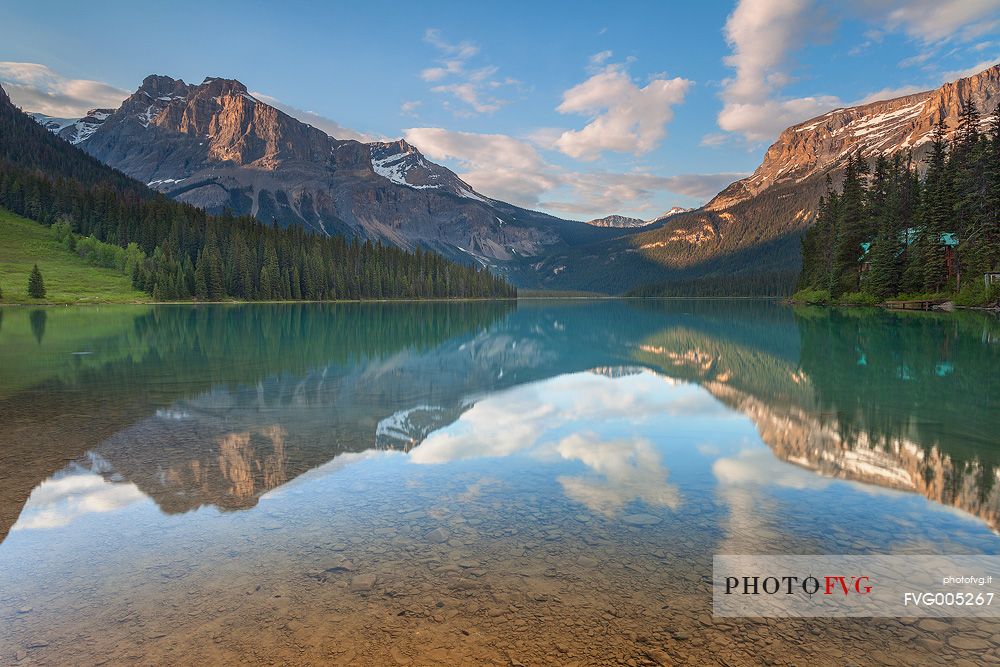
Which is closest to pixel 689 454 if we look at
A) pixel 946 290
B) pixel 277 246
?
pixel 946 290

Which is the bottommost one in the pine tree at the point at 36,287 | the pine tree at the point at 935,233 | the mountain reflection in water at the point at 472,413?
the mountain reflection in water at the point at 472,413

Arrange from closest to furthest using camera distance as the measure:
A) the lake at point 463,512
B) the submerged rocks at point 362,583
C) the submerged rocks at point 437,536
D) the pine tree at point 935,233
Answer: the lake at point 463,512 < the submerged rocks at point 362,583 < the submerged rocks at point 437,536 < the pine tree at point 935,233

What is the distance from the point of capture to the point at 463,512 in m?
11.0

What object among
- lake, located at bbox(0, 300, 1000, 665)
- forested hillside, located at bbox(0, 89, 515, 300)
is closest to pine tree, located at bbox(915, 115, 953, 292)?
lake, located at bbox(0, 300, 1000, 665)

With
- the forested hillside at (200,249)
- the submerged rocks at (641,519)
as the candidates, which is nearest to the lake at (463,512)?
the submerged rocks at (641,519)

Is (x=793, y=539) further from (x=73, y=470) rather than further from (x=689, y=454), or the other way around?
(x=73, y=470)

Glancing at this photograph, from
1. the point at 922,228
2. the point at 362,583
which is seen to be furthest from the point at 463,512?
the point at 922,228

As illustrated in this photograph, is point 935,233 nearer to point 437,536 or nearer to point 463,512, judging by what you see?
point 463,512

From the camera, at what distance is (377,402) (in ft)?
74.8

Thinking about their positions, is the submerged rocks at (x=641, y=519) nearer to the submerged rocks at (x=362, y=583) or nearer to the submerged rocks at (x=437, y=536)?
the submerged rocks at (x=437, y=536)

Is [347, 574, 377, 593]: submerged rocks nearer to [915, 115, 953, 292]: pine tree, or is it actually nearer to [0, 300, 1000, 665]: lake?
[0, 300, 1000, 665]: lake

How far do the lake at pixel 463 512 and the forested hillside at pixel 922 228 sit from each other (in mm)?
59678

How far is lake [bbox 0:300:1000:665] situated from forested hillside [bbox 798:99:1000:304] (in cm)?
5968

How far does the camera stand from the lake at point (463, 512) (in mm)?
6754
